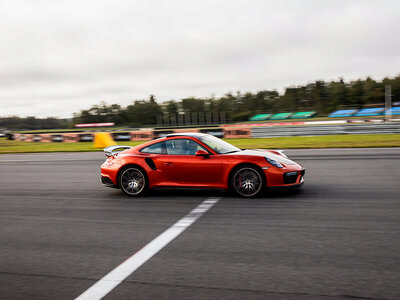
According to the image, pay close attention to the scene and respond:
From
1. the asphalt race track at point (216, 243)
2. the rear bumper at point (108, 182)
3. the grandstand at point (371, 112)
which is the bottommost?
the asphalt race track at point (216, 243)

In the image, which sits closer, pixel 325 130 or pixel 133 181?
pixel 133 181

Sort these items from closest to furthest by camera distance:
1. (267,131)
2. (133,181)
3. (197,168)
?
(197,168), (133,181), (267,131)

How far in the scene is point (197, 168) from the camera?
274 inches

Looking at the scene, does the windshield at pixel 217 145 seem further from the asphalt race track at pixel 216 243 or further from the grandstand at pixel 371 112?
the grandstand at pixel 371 112

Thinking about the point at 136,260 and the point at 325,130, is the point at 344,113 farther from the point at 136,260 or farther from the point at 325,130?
the point at 136,260

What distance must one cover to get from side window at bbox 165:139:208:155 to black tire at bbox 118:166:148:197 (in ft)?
2.29

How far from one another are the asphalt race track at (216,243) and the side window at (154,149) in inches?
33.9

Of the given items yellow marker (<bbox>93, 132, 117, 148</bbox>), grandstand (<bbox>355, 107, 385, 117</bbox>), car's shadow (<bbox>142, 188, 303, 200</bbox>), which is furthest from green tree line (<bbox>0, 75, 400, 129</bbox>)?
car's shadow (<bbox>142, 188, 303, 200</bbox>)

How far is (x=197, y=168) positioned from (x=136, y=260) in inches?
123

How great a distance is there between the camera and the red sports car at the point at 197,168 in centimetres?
669

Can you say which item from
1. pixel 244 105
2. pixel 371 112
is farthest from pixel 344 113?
pixel 244 105

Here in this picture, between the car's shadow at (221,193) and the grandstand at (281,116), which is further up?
the grandstand at (281,116)

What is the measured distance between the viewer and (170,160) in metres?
7.16

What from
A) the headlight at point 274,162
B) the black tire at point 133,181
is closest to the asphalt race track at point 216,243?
the black tire at point 133,181
